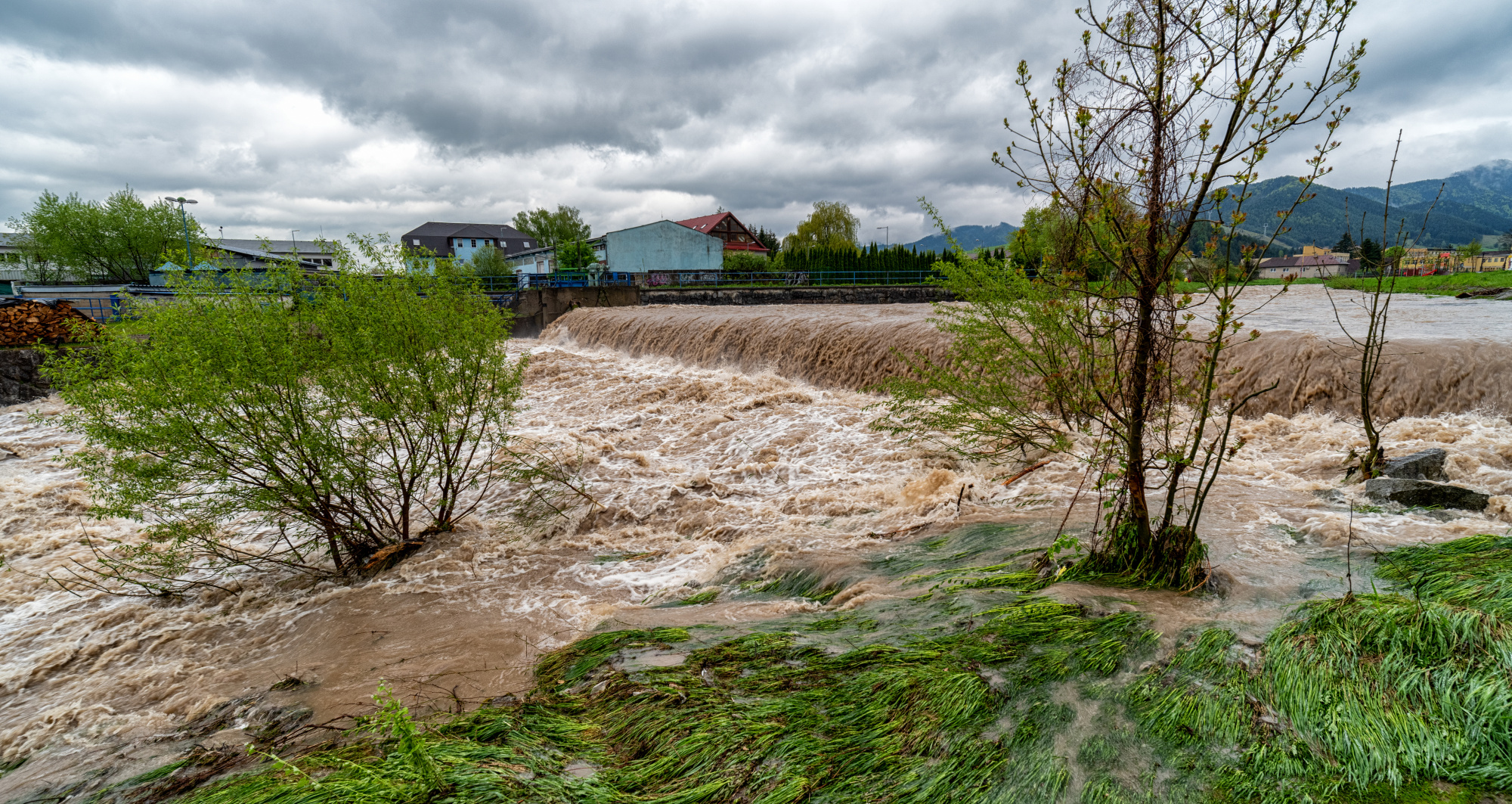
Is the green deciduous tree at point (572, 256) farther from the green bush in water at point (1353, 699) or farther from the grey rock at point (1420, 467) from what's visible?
the green bush in water at point (1353, 699)

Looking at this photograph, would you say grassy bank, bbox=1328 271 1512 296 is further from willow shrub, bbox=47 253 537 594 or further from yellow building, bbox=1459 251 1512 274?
yellow building, bbox=1459 251 1512 274

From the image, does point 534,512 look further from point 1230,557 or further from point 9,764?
point 1230,557

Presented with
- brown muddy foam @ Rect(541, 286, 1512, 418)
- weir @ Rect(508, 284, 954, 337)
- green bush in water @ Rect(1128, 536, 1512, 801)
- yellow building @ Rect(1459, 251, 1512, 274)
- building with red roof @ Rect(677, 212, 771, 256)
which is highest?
building with red roof @ Rect(677, 212, 771, 256)

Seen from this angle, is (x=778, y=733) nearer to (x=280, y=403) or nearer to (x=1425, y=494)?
(x=280, y=403)

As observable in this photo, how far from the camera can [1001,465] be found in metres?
7.86

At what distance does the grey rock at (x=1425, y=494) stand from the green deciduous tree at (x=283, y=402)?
25.9 feet

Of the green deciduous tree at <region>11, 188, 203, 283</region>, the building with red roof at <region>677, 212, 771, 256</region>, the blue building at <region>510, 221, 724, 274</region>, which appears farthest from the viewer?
the building with red roof at <region>677, 212, 771, 256</region>

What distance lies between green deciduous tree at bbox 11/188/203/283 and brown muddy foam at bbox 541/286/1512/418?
3532 centimetres

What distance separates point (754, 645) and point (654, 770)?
1260mm

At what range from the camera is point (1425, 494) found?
527 cm

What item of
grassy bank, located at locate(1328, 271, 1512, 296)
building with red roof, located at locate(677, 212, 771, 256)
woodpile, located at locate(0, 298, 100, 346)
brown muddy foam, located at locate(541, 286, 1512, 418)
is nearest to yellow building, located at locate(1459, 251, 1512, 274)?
grassy bank, located at locate(1328, 271, 1512, 296)

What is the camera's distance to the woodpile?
1536 cm

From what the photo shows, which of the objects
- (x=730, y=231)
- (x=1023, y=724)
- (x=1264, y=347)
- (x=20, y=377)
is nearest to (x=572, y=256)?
(x=730, y=231)

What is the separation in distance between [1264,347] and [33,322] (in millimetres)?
24997
